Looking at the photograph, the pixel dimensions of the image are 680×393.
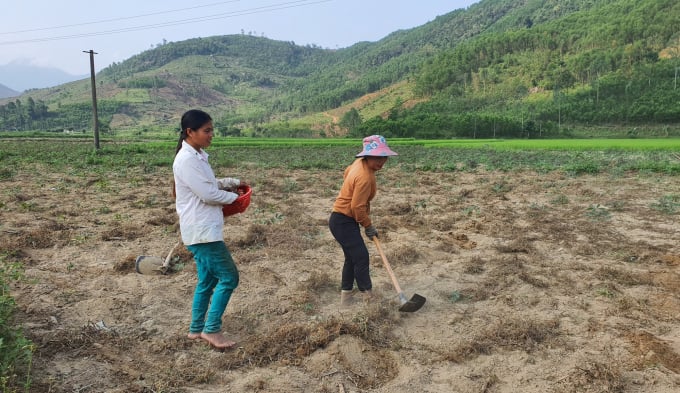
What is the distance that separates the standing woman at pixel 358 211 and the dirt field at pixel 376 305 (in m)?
0.36

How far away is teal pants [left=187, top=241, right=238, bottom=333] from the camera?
11.4 ft

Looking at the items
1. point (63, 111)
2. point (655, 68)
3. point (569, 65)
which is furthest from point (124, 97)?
point (655, 68)

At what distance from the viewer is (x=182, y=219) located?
3.46m

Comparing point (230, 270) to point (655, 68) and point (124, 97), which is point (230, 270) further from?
point (124, 97)

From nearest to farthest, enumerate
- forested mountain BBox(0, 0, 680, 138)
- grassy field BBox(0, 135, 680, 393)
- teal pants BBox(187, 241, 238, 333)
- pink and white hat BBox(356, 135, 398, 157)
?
teal pants BBox(187, 241, 238, 333)
grassy field BBox(0, 135, 680, 393)
pink and white hat BBox(356, 135, 398, 157)
forested mountain BBox(0, 0, 680, 138)

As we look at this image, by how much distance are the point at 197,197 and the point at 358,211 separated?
1.62m

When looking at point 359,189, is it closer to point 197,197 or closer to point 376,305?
point 376,305

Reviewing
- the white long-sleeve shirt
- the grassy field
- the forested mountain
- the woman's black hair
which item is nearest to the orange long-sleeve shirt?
the grassy field

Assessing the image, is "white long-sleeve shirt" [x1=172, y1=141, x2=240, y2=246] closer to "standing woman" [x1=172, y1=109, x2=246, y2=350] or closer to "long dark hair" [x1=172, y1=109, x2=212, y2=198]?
"standing woman" [x1=172, y1=109, x2=246, y2=350]

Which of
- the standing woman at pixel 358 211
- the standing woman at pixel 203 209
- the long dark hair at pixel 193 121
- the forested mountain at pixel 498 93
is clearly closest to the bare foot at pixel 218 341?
the standing woman at pixel 203 209

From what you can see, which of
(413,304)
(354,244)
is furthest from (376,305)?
(354,244)

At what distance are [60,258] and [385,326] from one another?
4.65 meters

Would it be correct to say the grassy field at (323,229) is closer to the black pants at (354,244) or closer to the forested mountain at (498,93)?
the black pants at (354,244)

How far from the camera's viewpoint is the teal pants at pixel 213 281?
11.4 ft
